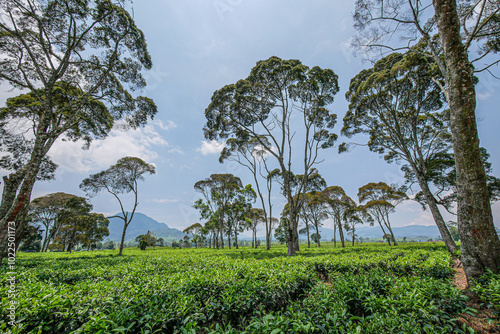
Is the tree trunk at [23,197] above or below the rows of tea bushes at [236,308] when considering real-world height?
above

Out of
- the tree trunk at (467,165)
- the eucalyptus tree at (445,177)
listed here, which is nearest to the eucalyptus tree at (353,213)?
the eucalyptus tree at (445,177)

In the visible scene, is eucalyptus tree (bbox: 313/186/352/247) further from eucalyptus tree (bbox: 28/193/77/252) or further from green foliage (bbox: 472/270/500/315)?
eucalyptus tree (bbox: 28/193/77/252)

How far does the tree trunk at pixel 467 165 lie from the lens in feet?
12.7

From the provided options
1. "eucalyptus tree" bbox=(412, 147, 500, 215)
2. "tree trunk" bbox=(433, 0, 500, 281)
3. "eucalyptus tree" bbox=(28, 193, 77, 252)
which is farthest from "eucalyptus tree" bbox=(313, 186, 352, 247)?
"eucalyptus tree" bbox=(28, 193, 77, 252)

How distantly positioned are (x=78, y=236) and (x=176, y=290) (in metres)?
52.8

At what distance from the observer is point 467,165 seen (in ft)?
13.8

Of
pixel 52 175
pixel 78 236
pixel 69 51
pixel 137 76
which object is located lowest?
pixel 78 236

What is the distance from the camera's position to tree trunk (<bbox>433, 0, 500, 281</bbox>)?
388cm

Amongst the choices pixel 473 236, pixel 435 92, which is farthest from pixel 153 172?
pixel 435 92

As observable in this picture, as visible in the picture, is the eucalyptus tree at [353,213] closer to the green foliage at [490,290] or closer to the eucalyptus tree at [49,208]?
the green foliage at [490,290]

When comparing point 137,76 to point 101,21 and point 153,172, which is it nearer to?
point 101,21

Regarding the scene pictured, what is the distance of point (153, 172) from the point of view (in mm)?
22203

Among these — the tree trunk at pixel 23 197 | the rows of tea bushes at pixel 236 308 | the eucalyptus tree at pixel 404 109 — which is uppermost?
the eucalyptus tree at pixel 404 109

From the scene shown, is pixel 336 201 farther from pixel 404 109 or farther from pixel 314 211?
pixel 404 109
